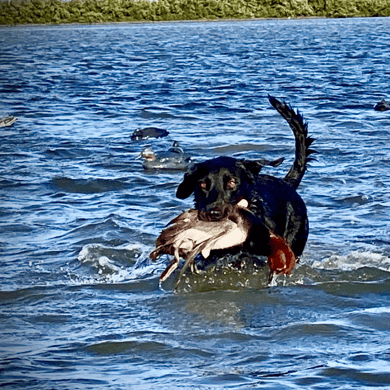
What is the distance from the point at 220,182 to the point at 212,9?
6521 cm

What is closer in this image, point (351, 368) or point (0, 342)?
point (351, 368)

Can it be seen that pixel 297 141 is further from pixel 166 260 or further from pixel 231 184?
pixel 166 260

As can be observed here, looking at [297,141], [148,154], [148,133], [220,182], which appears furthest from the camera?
[148,133]

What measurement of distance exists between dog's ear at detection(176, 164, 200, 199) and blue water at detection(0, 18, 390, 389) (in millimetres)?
642

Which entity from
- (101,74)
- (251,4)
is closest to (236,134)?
(101,74)

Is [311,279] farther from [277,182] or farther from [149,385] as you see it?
[149,385]

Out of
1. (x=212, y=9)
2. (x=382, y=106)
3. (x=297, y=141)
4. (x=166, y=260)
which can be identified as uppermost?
(x=212, y=9)

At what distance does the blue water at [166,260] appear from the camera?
433 cm

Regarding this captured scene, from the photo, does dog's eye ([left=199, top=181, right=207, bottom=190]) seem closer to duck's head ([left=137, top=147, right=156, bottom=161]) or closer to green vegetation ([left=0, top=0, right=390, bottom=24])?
duck's head ([left=137, top=147, right=156, bottom=161])

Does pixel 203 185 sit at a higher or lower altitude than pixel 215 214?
higher

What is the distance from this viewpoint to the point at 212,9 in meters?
68.8

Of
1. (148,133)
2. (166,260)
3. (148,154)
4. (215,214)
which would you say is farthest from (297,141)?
(148,133)

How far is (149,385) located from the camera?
403cm

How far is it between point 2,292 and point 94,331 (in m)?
1.13
